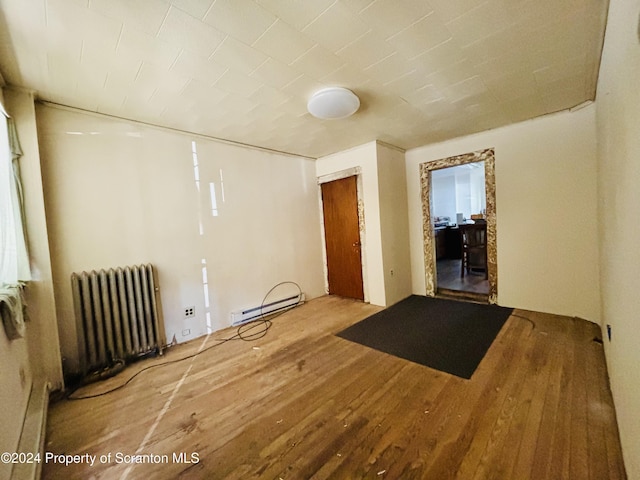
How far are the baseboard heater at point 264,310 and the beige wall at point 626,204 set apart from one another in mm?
3369

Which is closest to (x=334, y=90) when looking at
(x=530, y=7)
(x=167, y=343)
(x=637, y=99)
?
(x=530, y=7)

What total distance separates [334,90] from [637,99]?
1.79 metres

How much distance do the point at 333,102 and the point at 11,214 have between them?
103 inches

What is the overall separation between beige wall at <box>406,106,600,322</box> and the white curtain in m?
4.90

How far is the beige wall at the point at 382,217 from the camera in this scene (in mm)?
3732

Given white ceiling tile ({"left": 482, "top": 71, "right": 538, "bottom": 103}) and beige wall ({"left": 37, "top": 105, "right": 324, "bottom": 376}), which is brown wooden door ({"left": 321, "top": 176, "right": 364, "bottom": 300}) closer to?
beige wall ({"left": 37, "top": 105, "right": 324, "bottom": 376})

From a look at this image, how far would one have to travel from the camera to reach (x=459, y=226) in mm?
5523

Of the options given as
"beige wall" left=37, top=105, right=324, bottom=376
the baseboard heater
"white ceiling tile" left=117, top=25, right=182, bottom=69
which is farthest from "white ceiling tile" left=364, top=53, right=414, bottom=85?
the baseboard heater

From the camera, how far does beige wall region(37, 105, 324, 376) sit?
226cm

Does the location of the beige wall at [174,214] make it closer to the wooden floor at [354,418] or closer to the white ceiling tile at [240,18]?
the wooden floor at [354,418]

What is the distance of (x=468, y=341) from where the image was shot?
8.25 ft

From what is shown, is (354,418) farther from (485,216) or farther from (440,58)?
(485,216)

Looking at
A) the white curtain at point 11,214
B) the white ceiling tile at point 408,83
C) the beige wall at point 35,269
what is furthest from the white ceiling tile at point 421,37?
the beige wall at point 35,269

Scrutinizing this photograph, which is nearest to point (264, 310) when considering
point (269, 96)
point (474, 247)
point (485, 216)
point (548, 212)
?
point (269, 96)
